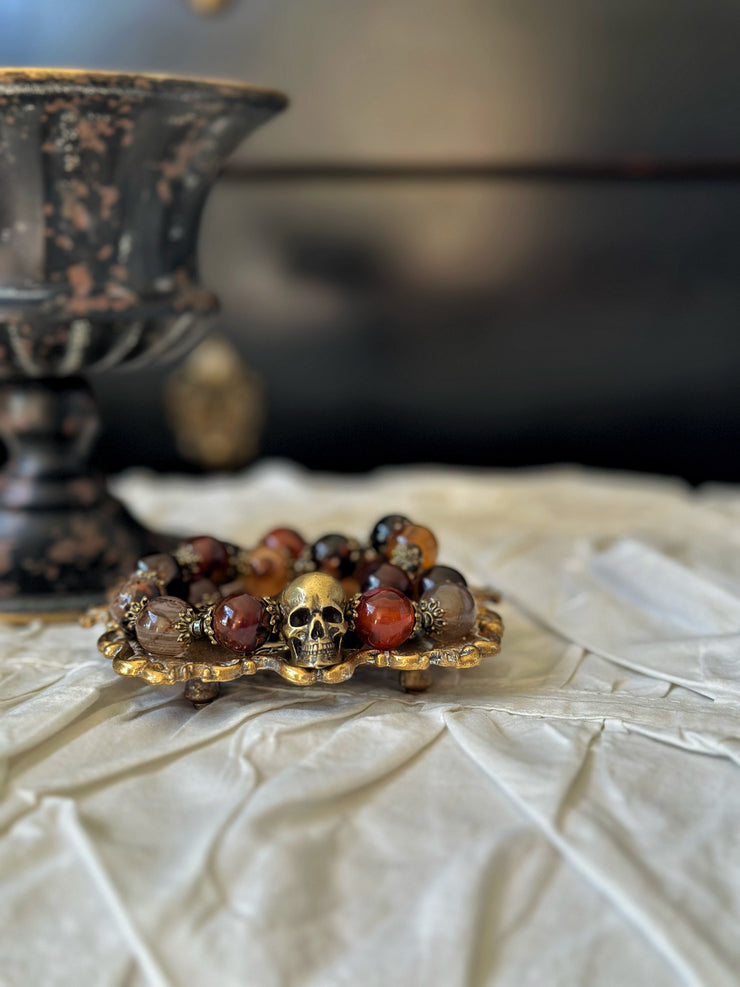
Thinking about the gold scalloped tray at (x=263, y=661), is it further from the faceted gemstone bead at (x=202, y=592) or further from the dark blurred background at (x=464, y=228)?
the dark blurred background at (x=464, y=228)

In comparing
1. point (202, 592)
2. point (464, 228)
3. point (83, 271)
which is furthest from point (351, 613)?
point (464, 228)

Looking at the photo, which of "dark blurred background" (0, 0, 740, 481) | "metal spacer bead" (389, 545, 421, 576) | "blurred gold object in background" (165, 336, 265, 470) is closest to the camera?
"metal spacer bead" (389, 545, 421, 576)

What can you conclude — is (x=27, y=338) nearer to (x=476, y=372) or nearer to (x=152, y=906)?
(x=152, y=906)

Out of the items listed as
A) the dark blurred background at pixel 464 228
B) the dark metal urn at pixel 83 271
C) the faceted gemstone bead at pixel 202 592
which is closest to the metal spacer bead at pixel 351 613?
the faceted gemstone bead at pixel 202 592

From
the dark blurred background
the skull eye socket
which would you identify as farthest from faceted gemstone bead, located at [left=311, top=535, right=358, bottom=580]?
the dark blurred background

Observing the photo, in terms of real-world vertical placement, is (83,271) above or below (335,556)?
above

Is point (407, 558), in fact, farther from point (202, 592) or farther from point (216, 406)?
point (216, 406)

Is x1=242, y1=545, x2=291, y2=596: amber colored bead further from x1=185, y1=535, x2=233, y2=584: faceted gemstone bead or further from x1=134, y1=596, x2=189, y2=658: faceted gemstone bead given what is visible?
x1=134, y1=596, x2=189, y2=658: faceted gemstone bead
